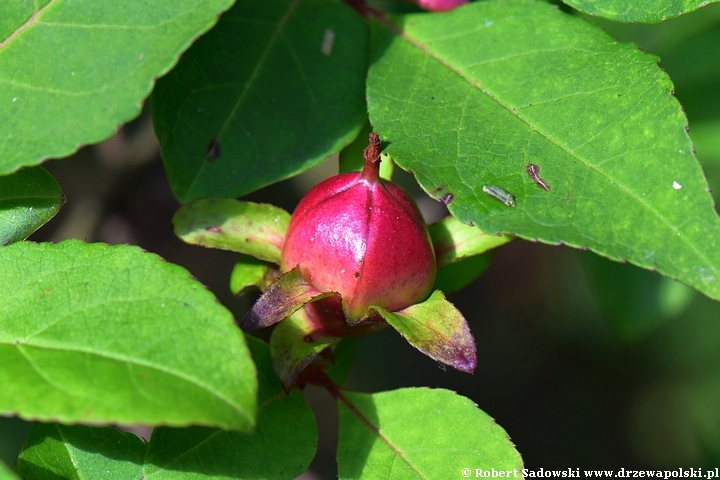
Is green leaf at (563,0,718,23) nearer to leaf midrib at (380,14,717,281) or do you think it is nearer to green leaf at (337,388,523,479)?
leaf midrib at (380,14,717,281)

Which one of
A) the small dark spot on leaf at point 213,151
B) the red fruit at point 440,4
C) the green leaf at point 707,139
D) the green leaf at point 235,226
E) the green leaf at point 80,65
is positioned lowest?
the green leaf at point 707,139

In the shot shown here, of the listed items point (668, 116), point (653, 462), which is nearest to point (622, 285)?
point (668, 116)

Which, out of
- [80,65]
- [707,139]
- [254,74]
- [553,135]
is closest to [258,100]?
[254,74]

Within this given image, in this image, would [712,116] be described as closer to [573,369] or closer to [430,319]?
[430,319]

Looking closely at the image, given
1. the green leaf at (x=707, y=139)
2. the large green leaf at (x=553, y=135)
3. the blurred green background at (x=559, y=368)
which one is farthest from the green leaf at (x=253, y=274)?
the green leaf at (x=707, y=139)

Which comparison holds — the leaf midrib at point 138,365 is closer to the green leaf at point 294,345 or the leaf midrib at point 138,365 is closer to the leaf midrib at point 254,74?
the green leaf at point 294,345

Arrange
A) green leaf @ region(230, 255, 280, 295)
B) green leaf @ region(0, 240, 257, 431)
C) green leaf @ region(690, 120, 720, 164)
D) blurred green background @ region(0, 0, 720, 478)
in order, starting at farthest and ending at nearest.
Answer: blurred green background @ region(0, 0, 720, 478) → green leaf @ region(690, 120, 720, 164) → green leaf @ region(230, 255, 280, 295) → green leaf @ region(0, 240, 257, 431)

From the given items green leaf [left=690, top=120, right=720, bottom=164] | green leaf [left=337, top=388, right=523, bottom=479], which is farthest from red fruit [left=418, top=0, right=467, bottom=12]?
green leaf [left=690, top=120, right=720, bottom=164]
